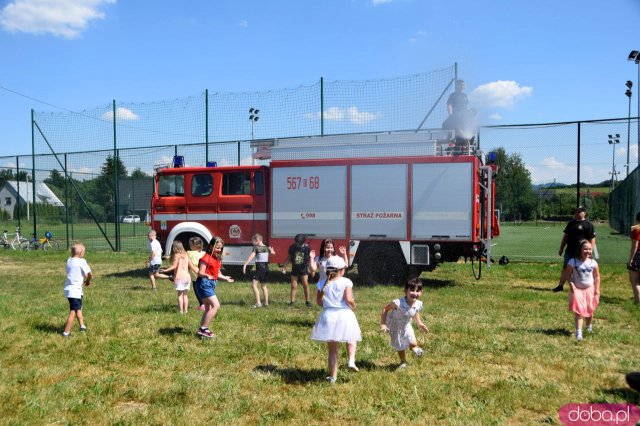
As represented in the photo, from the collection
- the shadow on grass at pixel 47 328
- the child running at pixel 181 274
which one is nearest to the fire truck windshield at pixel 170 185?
the child running at pixel 181 274

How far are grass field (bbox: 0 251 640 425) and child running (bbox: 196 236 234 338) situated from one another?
26 cm

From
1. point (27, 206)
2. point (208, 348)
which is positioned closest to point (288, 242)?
point (208, 348)

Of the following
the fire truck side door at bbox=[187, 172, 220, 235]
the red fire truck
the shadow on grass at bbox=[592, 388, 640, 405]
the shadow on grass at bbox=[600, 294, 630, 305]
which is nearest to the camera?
the shadow on grass at bbox=[592, 388, 640, 405]

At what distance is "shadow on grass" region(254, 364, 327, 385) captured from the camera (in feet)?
18.8

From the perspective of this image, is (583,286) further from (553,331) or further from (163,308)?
(163,308)

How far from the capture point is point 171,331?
7.93m

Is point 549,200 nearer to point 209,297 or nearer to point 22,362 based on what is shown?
point 209,297

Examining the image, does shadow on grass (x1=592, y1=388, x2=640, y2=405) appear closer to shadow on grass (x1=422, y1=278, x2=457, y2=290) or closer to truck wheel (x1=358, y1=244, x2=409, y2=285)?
shadow on grass (x1=422, y1=278, x2=457, y2=290)

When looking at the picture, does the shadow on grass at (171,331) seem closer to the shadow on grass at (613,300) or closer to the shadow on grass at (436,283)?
the shadow on grass at (436,283)

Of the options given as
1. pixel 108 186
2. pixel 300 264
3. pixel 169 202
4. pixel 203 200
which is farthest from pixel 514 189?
pixel 108 186

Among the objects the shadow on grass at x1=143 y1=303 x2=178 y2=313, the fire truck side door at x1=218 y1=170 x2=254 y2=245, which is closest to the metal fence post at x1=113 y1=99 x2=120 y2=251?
the fire truck side door at x1=218 y1=170 x2=254 y2=245

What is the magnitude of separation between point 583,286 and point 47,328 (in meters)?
7.77

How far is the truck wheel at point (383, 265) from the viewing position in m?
12.2

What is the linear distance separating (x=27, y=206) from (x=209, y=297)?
23444mm
